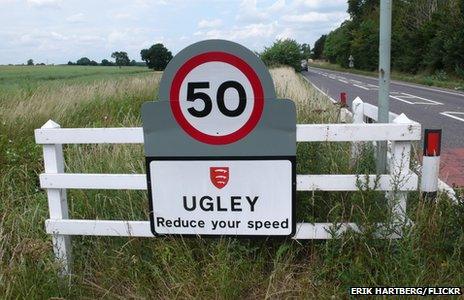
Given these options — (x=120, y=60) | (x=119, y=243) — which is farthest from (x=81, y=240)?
(x=120, y=60)

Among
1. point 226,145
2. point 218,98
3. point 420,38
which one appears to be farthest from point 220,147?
point 420,38

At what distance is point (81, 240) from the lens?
131 inches

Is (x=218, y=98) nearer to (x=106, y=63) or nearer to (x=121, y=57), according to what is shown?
(x=121, y=57)

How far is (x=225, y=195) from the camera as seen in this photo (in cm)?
266

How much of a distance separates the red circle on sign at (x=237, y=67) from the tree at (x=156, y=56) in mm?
Result: 23351

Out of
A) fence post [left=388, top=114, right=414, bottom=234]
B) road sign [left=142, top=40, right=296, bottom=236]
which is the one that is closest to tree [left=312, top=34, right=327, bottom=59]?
fence post [left=388, top=114, right=414, bottom=234]

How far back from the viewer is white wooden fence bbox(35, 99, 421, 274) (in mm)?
2779

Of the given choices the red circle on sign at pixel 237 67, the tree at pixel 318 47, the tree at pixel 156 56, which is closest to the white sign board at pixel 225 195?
the red circle on sign at pixel 237 67

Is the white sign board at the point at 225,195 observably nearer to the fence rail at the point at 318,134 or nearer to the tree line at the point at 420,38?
the fence rail at the point at 318,134

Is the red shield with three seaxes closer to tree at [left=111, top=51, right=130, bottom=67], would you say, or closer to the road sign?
the road sign

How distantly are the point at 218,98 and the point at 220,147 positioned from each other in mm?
285

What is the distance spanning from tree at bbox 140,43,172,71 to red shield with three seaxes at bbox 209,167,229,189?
2341 centimetres

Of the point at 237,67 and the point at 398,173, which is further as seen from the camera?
the point at 398,173

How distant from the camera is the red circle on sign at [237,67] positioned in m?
2.52
